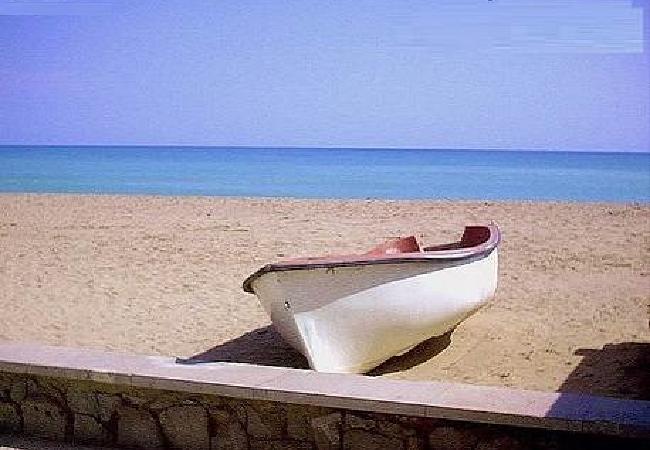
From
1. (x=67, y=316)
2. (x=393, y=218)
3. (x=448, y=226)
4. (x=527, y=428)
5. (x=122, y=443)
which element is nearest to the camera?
(x=527, y=428)

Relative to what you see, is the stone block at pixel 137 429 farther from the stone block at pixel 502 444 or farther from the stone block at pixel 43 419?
the stone block at pixel 502 444

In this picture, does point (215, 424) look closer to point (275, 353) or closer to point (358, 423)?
point (358, 423)

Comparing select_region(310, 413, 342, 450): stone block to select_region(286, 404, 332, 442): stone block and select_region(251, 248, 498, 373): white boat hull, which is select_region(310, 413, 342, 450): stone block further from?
select_region(251, 248, 498, 373): white boat hull

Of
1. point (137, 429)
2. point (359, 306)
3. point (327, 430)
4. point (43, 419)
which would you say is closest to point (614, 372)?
point (359, 306)

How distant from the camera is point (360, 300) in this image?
486 centimetres

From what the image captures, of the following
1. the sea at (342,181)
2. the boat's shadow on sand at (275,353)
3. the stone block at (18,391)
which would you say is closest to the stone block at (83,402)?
the stone block at (18,391)

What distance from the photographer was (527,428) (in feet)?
11.6

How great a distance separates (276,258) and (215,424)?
6263mm

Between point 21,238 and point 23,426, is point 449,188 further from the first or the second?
point 23,426

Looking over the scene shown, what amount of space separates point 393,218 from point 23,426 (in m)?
11.8

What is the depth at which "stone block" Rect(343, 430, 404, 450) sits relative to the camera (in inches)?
150

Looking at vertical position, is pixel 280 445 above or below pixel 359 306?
below

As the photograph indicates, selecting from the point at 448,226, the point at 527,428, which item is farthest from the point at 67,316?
the point at 448,226

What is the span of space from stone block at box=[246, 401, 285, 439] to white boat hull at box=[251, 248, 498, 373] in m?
0.84
